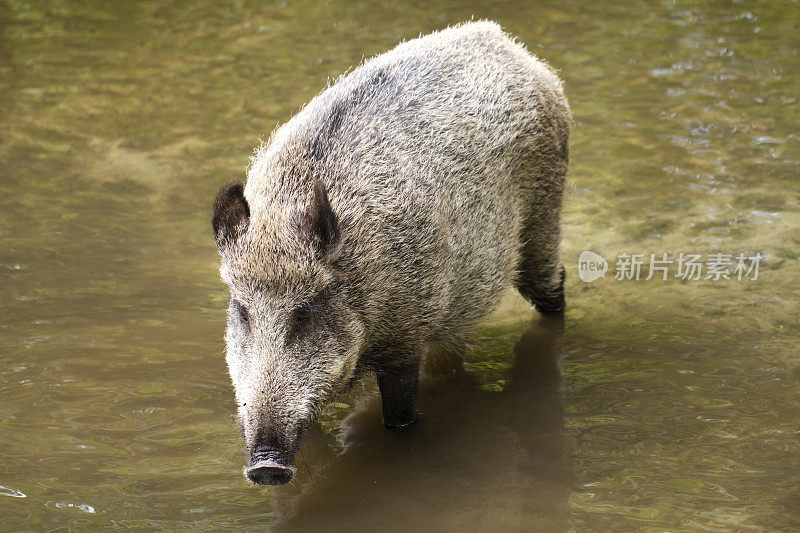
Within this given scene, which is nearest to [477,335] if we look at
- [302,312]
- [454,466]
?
[454,466]

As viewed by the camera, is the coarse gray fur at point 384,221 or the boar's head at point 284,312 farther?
the coarse gray fur at point 384,221

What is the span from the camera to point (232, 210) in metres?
3.95

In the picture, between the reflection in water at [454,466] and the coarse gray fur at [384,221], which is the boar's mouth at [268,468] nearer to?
the coarse gray fur at [384,221]

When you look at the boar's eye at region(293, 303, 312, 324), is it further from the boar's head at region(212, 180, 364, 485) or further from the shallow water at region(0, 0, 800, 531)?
the shallow water at region(0, 0, 800, 531)

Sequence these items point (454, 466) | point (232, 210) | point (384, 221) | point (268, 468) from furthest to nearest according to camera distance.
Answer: point (454, 466) < point (384, 221) < point (232, 210) < point (268, 468)

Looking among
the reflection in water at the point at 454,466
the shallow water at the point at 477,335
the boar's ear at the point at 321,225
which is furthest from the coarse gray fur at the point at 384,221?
the shallow water at the point at 477,335

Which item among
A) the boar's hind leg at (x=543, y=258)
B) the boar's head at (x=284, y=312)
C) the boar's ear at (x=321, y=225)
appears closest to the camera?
the boar's head at (x=284, y=312)

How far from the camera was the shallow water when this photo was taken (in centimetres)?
404

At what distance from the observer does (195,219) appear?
7.05 m

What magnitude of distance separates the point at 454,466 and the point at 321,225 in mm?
1346

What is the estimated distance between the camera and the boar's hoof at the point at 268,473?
11.5 feet

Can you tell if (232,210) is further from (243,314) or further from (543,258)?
(543,258)

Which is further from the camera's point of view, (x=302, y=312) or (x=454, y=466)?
(x=454, y=466)

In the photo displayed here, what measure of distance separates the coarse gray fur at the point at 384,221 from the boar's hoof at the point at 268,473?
1.5 inches
